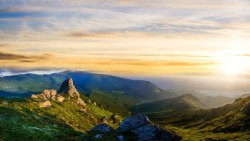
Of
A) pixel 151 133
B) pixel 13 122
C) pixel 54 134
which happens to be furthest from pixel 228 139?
pixel 13 122

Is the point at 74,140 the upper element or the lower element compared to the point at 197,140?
upper

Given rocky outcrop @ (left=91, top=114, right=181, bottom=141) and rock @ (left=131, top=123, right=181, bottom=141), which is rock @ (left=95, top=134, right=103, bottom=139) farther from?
rock @ (left=131, top=123, right=181, bottom=141)

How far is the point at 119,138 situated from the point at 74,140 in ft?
60.1

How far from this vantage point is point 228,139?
177m

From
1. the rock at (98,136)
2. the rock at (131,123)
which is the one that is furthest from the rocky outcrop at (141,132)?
the rock at (98,136)

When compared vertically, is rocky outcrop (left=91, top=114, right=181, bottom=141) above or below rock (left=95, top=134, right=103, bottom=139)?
below

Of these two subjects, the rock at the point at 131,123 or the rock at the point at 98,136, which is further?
the rock at the point at 131,123

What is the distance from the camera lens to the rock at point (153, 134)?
131m

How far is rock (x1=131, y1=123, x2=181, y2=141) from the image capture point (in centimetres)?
13125

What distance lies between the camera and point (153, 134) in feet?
437

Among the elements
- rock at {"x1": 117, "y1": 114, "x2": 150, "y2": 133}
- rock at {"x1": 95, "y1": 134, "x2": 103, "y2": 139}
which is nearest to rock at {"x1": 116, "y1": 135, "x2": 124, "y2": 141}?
rock at {"x1": 95, "y1": 134, "x2": 103, "y2": 139}

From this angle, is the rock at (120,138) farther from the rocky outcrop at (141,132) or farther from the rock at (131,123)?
the rock at (131,123)

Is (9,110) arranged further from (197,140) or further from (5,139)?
(197,140)

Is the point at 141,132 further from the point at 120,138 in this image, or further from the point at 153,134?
the point at 120,138
